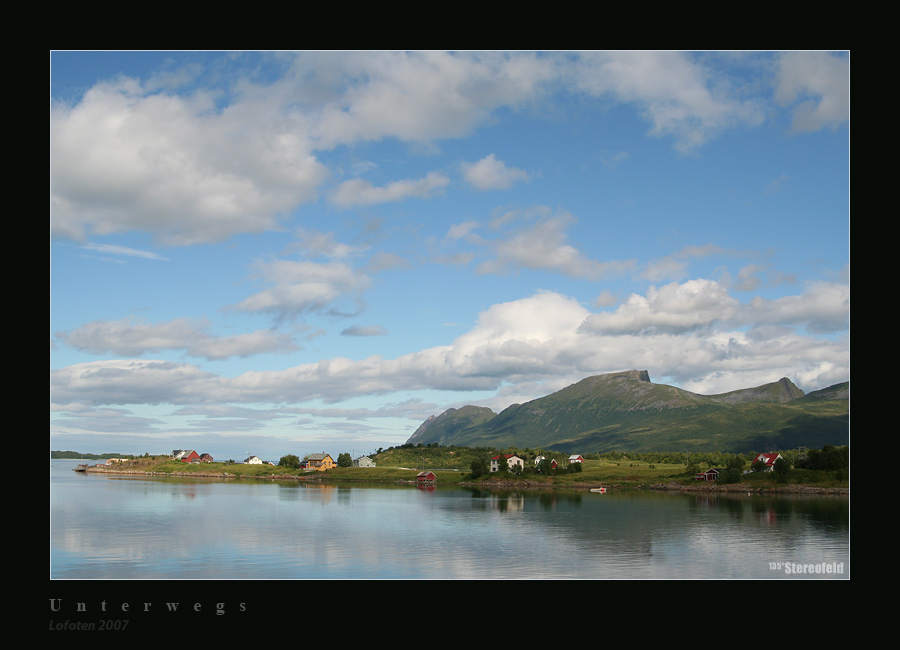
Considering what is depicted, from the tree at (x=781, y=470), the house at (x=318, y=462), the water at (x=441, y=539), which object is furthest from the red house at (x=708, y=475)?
the house at (x=318, y=462)

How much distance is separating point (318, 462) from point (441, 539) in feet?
447

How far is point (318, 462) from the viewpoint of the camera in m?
180

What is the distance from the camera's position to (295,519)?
63.1m

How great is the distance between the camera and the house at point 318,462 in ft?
583

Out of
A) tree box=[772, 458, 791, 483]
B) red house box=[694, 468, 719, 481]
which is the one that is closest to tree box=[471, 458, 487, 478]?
red house box=[694, 468, 719, 481]

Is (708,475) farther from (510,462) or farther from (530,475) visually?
(510,462)

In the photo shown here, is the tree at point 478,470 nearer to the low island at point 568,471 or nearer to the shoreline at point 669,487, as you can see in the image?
the low island at point 568,471

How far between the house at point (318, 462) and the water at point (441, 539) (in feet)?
301

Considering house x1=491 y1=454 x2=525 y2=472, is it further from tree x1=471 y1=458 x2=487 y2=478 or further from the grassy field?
the grassy field

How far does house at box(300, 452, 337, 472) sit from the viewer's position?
178 metres

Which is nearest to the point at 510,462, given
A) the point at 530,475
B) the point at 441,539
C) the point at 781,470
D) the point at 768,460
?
the point at 530,475
